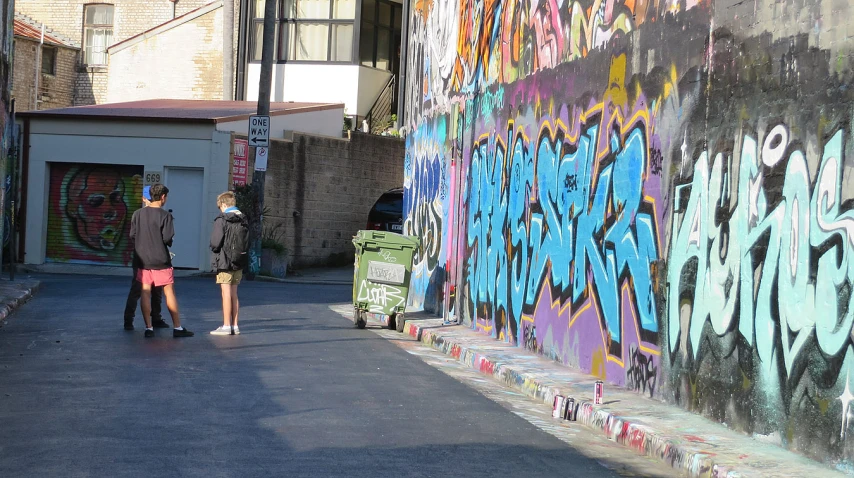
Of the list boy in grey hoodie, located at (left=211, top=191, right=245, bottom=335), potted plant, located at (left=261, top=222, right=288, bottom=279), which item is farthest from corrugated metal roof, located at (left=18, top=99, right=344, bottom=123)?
boy in grey hoodie, located at (left=211, top=191, right=245, bottom=335)

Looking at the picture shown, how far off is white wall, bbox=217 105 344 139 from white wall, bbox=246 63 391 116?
2629 mm

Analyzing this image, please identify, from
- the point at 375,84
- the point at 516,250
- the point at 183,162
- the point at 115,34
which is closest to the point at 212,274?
the point at 183,162

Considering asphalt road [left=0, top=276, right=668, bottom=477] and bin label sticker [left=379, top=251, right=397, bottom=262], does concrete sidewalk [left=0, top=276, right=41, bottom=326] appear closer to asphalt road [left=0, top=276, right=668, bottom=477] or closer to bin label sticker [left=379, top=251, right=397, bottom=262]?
asphalt road [left=0, top=276, right=668, bottom=477]

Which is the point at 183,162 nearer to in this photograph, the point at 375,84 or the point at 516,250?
the point at 375,84

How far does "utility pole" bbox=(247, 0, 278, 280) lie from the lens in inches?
933

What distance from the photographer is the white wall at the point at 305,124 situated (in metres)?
25.6

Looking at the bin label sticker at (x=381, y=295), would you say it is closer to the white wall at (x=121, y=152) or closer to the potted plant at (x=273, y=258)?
the potted plant at (x=273, y=258)

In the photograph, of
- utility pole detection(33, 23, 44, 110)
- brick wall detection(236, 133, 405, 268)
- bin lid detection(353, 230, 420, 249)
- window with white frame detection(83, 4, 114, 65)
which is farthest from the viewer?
window with white frame detection(83, 4, 114, 65)

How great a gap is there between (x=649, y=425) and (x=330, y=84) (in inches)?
984

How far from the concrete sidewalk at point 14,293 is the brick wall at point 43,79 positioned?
59.7ft

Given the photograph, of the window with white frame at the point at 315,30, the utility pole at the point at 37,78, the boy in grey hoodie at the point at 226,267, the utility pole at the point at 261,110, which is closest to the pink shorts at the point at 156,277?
the boy in grey hoodie at the point at 226,267

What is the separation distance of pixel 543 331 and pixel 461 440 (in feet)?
14.9

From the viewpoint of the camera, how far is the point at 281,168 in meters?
26.2

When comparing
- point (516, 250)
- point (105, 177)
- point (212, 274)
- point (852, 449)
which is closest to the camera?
point (852, 449)
